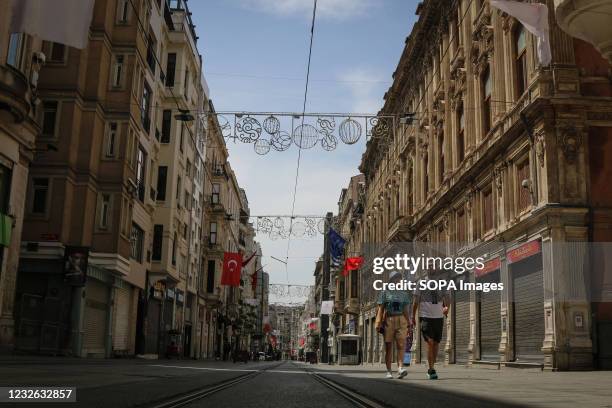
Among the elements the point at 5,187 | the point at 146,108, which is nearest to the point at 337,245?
the point at 146,108

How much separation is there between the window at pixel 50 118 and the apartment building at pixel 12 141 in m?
4.74

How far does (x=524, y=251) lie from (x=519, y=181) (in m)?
2.38

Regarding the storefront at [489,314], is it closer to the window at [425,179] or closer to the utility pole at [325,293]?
the window at [425,179]

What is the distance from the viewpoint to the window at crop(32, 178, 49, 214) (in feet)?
77.2

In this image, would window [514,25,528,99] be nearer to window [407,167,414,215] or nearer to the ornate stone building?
the ornate stone building

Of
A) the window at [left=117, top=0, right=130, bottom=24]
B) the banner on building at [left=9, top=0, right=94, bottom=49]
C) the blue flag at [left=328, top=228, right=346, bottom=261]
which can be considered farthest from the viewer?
the blue flag at [left=328, top=228, right=346, bottom=261]

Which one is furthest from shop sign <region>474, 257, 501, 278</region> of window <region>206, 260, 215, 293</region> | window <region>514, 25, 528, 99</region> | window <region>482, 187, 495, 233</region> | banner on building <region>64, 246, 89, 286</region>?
window <region>206, 260, 215, 293</region>

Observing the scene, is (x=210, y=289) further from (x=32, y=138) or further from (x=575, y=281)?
(x=575, y=281)

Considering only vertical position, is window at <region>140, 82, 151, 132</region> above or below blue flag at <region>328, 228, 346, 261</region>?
above

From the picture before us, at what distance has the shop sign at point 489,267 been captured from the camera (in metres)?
21.8

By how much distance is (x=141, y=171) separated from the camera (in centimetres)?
3052

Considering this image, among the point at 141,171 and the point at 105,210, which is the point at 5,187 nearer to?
the point at 105,210

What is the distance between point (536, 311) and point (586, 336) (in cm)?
193

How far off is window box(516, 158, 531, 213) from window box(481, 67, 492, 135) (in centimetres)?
384
